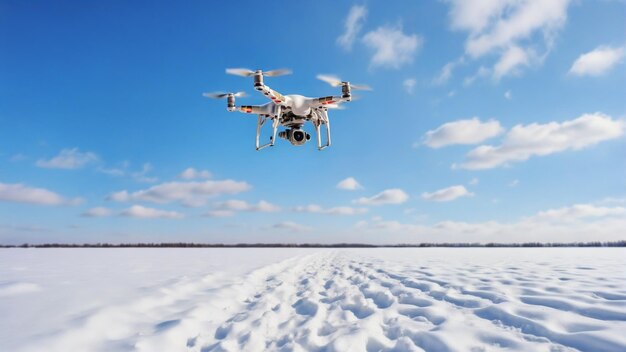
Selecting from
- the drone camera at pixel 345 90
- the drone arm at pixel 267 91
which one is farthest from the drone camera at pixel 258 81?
the drone camera at pixel 345 90

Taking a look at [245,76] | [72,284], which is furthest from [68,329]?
[245,76]

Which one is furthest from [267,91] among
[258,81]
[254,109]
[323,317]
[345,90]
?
[323,317]

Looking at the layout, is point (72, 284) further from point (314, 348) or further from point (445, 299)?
point (445, 299)

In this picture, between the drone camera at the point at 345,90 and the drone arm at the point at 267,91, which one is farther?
the drone camera at the point at 345,90

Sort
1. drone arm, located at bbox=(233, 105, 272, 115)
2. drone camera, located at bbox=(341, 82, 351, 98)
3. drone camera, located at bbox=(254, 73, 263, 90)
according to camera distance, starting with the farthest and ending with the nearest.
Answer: drone arm, located at bbox=(233, 105, 272, 115), drone camera, located at bbox=(341, 82, 351, 98), drone camera, located at bbox=(254, 73, 263, 90)

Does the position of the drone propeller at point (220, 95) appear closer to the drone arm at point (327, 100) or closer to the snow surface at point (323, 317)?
the drone arm at point (327, 100)

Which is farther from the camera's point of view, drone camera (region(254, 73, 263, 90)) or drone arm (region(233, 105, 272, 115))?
drone arm (region(233, 105, 272, 115))

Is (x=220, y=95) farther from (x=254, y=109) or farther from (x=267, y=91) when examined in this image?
(x=267, y=91)

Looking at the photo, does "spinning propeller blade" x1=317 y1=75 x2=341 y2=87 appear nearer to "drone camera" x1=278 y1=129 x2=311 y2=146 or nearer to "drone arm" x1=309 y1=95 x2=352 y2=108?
"drone arm" x1=309 y1=95 x2=352 y2=108

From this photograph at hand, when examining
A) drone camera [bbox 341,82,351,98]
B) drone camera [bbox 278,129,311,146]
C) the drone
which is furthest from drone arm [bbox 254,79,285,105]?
drone camera [bbox 341,82,351,98]
